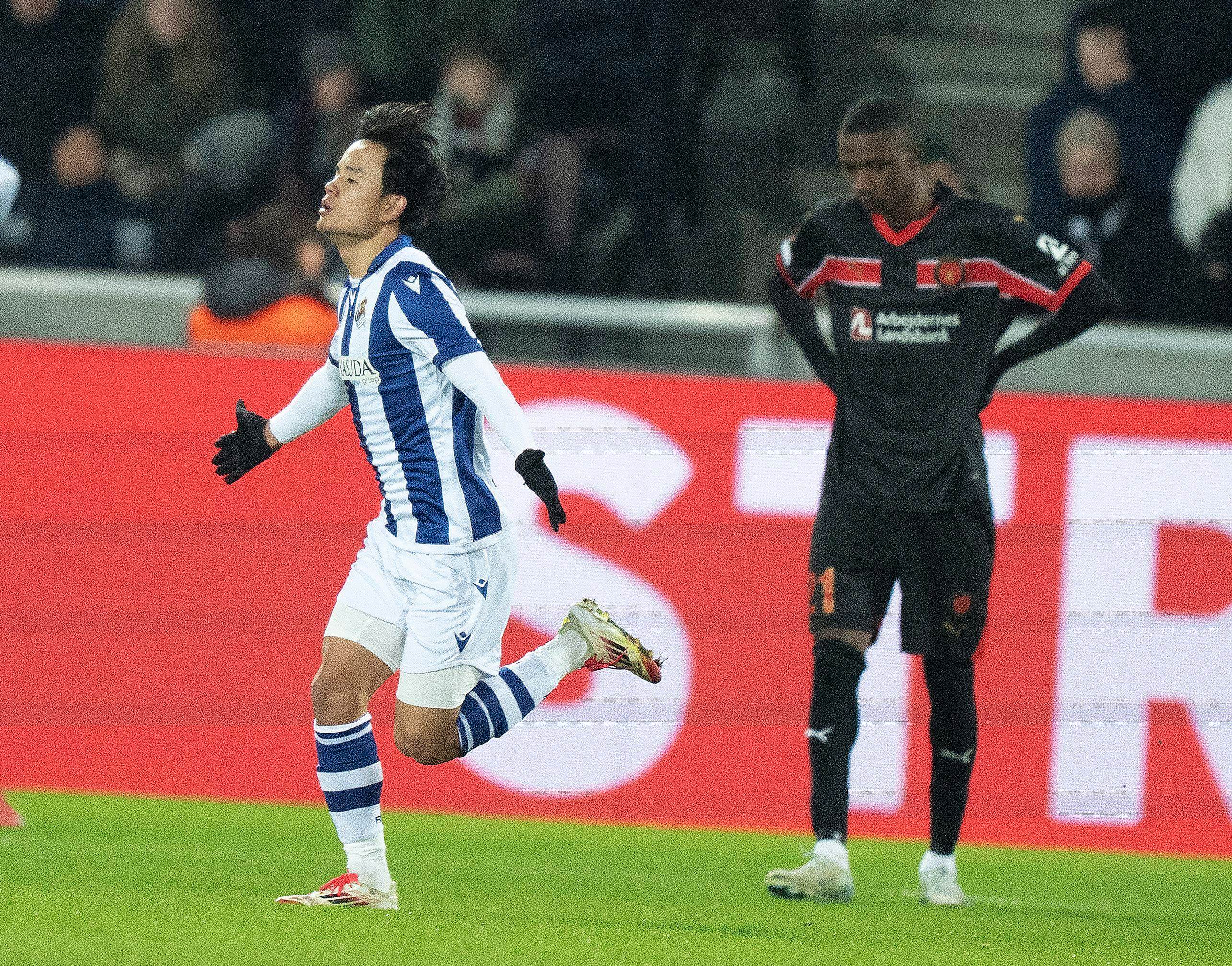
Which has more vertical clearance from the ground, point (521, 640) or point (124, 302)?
point (124, 302)

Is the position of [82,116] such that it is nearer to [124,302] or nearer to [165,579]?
[124,302]

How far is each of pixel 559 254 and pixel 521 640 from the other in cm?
274

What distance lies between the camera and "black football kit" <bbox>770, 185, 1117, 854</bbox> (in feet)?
18.1

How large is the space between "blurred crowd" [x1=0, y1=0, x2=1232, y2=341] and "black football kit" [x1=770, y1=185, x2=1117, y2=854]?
135 inches

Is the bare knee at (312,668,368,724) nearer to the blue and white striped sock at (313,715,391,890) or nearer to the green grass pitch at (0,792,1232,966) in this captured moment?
the blue and white striped sock at (313,715,391,890)

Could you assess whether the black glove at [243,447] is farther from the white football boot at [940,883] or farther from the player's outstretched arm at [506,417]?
Answer: the white football boot at [940,883]

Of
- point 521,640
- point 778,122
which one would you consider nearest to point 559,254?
point 778,122

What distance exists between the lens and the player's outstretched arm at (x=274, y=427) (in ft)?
16.5

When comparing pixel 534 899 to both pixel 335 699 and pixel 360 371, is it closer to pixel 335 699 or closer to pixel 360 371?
pixel 335 699

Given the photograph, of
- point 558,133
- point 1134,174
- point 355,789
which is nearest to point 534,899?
point 355,789

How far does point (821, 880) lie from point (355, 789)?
142 centimetres

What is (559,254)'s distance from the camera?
30.3 feet

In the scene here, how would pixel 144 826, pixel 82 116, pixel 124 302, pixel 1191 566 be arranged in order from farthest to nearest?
pixel 82 116 < pixel 124 302 < pixel 1191 566 < pixel 144 826

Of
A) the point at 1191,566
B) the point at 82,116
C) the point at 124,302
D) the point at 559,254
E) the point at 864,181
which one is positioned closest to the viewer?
the point at 864,181
